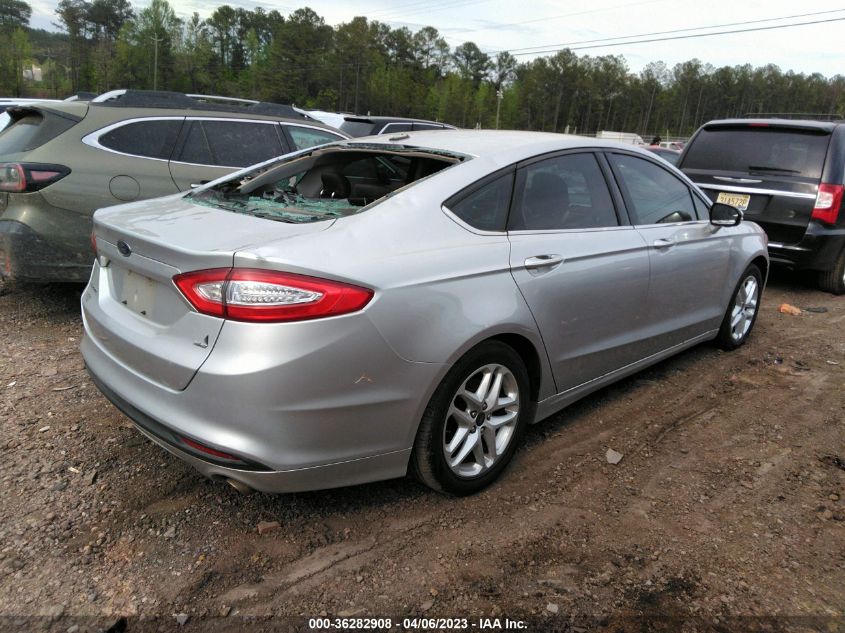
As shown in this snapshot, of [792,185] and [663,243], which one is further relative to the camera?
[792,185]

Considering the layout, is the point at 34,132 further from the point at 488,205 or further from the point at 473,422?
the point at 473,422

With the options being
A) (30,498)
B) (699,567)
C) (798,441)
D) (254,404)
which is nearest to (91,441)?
(30,498)

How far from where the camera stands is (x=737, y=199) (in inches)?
268

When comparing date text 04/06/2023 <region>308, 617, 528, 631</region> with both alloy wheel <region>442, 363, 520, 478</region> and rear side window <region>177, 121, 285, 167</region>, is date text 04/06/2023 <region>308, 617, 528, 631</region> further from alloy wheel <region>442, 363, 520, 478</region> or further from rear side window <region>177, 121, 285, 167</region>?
rear side window <region>177, 121, 285, 167</region>

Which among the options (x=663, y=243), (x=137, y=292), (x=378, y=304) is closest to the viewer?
(x=378, y=304)

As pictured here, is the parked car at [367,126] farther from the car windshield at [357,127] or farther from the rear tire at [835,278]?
the rear tire at [835,278]

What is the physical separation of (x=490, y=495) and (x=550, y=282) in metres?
1.00

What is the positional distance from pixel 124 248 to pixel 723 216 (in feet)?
11.9

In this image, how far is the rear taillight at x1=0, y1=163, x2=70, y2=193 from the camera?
4430 millimetres

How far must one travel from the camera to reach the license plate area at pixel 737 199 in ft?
22.2

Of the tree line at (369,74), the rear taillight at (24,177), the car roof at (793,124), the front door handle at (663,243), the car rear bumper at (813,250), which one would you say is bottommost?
→ the car rear bumper at (813,250)

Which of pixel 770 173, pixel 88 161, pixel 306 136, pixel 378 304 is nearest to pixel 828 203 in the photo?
pixel 770 173

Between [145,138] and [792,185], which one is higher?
[792,185]

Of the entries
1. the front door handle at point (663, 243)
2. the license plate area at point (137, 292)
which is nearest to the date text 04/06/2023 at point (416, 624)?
the license plate area at point (137, 292)
